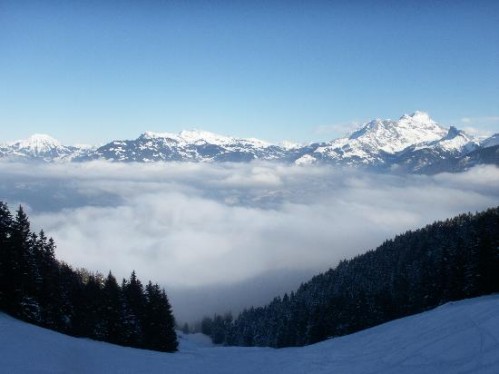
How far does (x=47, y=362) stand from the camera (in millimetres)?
25312

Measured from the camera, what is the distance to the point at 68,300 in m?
48.8

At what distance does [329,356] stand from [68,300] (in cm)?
3242

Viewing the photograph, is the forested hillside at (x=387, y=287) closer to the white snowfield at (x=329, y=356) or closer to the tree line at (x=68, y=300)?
the white snowfield at (x=329, y=356)

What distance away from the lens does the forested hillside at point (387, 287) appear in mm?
55438

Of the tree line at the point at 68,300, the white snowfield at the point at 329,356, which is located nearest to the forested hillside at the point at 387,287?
the white snowfield at the point at 329,356

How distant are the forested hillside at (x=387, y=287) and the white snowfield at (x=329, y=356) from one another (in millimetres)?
24613

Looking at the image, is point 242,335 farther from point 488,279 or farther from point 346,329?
point 488,279

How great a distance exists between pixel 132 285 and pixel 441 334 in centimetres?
3953

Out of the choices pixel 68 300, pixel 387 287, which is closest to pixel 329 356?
pixel 68 300

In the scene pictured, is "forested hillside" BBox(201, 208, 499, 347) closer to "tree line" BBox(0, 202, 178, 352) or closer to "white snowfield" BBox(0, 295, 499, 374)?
"white snowfield" BBox(0, 295, 499, 374)

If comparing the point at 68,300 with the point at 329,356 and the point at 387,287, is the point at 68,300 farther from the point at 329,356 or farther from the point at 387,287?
the point at 387,287

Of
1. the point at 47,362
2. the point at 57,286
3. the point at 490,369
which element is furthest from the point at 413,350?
the point at 57,286

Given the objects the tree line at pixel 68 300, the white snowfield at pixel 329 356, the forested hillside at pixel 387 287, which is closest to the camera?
the white snowfield at pixel 329 356

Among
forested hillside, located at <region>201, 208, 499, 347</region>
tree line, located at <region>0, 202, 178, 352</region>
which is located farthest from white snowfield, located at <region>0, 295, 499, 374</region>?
forested hillside, located at <region>201, 208, 499, 347</region>
